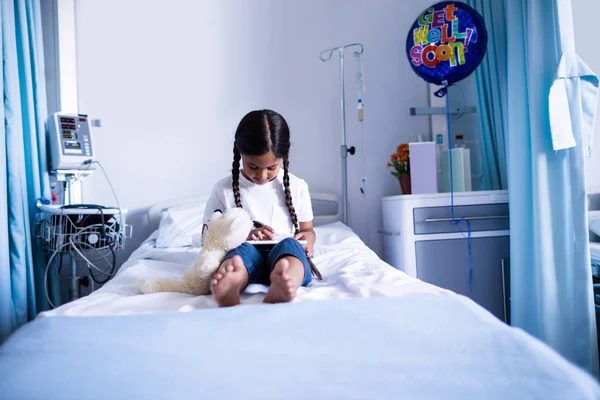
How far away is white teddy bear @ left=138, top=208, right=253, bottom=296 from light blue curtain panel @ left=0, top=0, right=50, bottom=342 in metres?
0.95

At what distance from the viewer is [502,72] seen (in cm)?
229

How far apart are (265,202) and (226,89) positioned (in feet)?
4.21

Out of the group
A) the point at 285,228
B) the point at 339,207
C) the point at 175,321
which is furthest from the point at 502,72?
the point at 175,321

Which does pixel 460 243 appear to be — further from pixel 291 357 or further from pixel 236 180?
pixel 291 357

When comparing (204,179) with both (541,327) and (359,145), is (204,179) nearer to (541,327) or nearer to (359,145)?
(359,145)

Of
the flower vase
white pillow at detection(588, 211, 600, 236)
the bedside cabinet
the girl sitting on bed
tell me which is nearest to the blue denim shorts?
the girl sitting on bed

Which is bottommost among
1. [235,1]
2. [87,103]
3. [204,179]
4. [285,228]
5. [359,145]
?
[285,228]

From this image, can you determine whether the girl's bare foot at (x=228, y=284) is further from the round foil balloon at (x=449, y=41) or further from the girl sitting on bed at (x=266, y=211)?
the round foil balloon at (x=449, y=41)

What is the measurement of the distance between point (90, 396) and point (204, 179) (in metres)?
2.11

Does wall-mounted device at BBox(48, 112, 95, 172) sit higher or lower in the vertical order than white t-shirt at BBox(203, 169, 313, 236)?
higher

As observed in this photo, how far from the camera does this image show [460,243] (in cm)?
212

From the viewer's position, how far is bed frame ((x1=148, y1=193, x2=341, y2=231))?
252 centimetres

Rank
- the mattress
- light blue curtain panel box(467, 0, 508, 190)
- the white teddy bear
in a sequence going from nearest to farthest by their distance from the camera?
1. the mattress
2. the white teddy bear
3. light blue curtain panel box(467, 0, 508, 190)

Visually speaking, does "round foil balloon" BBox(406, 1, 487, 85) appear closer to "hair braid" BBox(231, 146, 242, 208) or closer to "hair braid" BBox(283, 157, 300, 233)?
"hair braid" BBox(283, 157, 300, 233)
